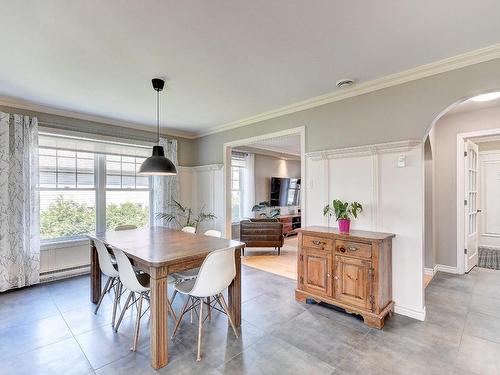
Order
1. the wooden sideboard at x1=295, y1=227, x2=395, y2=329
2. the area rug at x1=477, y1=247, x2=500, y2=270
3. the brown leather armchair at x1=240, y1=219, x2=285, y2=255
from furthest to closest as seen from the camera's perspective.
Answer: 1. the brown leather armchair at x1=240, y1=219, x2=285, y2=255
2. the area rug at x1=477, y1=247, x2=500, y2=270
3. the wooden sideboard at x1=295, y1=227, x2=395, y2=329

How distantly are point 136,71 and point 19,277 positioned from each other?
327 centimetres

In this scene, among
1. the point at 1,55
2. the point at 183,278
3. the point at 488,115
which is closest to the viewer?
the point at 1,55

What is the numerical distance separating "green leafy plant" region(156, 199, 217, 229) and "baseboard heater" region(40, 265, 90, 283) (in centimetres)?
145

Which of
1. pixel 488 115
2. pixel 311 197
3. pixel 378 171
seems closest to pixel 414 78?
pixel 378 171

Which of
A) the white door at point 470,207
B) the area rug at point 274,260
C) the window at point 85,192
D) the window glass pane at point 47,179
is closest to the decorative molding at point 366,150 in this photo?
the area rug at point 274,260

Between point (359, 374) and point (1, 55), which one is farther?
point (1, 55)

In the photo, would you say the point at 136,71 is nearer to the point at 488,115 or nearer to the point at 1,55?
the point at 1,55

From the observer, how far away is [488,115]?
12.6 feet

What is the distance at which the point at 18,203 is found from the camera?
355 cm

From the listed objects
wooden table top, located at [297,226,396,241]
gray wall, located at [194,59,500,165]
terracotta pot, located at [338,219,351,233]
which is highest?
gray wall, located at [194,59,500,165]

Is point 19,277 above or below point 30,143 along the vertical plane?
below

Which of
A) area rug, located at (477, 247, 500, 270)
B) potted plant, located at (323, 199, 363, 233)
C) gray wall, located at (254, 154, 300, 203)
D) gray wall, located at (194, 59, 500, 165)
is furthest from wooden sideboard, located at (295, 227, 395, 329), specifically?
gray wall, located at (254, 154, 300, 203)

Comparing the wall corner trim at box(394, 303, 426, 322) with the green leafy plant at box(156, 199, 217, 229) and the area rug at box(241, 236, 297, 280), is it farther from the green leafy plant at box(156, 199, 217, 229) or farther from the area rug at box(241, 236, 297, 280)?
the green leafy plant at box(156, 199, 217, 229)

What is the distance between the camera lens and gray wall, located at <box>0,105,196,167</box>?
12.7ft
